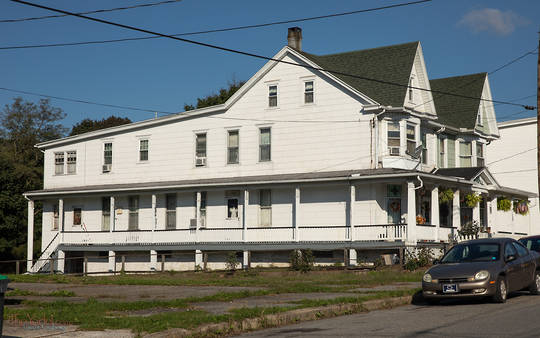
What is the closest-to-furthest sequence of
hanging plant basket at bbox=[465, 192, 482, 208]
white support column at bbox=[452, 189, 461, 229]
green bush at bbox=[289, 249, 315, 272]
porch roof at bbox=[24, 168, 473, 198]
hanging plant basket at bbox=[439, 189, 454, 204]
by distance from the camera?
green bush at bbox=[289, 249, 315, 272]
porch roof at bbox=[24, 168, 473, 198]
hanging plant basket at bbox=[439, 189, 454, 204]
white support column at bbox=[452, 189, 461, 229]
hanging plant basket at bbox=[465, 192, 482, 208]

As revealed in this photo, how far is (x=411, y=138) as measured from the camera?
115 ft

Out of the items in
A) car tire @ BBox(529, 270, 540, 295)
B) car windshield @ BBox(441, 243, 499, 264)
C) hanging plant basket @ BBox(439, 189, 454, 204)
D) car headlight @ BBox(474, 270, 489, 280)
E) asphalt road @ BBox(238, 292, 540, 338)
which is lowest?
asphalt road @ BBox(238, 292, 540, 338)

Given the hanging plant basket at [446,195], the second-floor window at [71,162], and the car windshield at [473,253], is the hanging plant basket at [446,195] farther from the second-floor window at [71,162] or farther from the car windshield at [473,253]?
the second-floor window at [71,162]

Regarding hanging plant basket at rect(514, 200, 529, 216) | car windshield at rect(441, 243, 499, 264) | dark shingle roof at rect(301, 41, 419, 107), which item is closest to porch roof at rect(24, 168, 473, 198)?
dark shingle roof at rect(301, 41, 419, 107)

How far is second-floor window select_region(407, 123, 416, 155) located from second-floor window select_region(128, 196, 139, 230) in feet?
52.8

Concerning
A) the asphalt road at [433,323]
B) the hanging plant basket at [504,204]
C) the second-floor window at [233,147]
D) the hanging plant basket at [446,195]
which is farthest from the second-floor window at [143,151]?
the asphalt road at [433,323]

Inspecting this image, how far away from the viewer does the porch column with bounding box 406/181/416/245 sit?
31.4m

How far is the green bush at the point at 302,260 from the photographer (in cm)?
3019

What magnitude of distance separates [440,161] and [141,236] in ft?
55.9

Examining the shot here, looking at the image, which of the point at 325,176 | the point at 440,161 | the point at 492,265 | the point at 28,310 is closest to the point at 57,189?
the point at 325,176

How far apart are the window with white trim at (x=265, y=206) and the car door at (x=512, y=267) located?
65.9ft

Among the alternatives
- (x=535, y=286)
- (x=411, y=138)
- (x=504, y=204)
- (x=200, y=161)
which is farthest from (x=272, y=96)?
(x=535, y=286)

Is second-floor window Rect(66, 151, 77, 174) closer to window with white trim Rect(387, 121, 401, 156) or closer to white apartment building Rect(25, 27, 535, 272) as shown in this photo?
white apartment building Rect(25, 27, 535, 272)

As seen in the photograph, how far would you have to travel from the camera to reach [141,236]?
3881 cm
